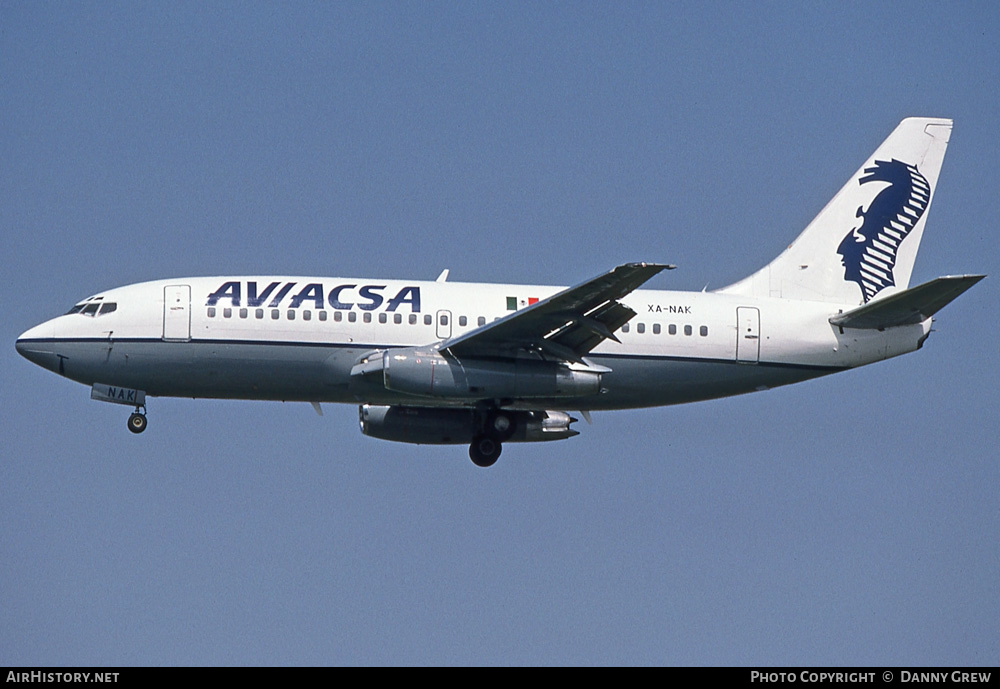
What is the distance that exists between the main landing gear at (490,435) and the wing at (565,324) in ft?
7.73

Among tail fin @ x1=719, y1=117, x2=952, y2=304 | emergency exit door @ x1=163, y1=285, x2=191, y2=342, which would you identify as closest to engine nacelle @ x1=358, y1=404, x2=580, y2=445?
emergency exit door @ x1=163, y1=285, x2=191, y2=342

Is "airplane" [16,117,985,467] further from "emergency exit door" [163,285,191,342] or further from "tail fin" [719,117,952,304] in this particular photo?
"tail fin" [719,117,952,304]

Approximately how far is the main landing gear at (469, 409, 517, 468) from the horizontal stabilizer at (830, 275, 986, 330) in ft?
31.1

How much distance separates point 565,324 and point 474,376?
277 centimetres

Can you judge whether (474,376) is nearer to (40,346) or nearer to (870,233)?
(40,346)

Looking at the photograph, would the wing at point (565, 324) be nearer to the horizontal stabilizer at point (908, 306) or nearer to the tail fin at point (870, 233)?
the tail fin at point (870, 233)

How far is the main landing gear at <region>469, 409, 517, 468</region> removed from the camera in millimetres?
40375

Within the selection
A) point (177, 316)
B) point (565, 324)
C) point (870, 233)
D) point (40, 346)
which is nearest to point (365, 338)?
point (177, 316)

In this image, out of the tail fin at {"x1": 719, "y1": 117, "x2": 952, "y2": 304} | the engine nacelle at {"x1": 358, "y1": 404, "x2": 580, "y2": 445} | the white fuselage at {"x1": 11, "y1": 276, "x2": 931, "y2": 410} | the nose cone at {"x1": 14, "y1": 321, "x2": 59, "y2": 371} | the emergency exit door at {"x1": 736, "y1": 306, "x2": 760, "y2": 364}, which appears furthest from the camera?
the tail fin at {"x1": 719, "y1": 117, "x2": 952, "y2": 304}

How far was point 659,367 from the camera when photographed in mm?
40031

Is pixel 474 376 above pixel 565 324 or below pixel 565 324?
below

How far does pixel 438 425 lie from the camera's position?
4141 centimetres
